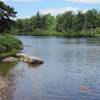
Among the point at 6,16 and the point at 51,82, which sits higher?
the point at 6,16

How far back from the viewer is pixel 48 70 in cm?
4812

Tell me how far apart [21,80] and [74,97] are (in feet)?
33.1

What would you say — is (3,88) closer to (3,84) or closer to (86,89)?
(3,84)

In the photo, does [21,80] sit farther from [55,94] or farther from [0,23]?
[0,23]

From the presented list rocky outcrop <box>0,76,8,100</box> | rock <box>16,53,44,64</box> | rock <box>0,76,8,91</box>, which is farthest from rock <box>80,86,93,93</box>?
rock <box>16,53,44,64</box>

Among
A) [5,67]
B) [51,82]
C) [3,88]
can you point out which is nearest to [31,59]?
[5,67]

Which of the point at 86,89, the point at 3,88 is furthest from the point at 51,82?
the point at 3,88

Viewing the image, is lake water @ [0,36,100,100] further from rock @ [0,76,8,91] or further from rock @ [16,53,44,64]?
rock @ [16,53,44,64]

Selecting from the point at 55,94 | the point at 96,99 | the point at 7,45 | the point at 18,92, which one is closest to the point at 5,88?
the point at 18,92

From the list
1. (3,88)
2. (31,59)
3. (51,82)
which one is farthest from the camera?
(31,59)

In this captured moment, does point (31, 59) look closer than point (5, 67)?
No

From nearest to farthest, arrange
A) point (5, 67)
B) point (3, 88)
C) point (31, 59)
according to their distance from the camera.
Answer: point (3, 88) < point (5, 67) < point (31, 59)

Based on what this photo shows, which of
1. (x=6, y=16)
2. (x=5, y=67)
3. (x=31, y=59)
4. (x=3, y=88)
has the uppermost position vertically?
(x=6, y=16)

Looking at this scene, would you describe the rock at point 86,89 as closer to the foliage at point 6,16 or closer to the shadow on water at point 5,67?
the shadow on water at point 5,67
